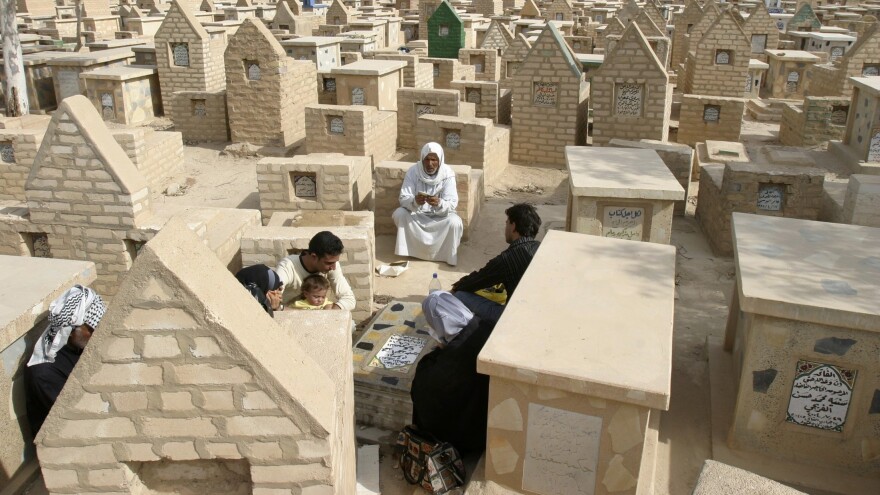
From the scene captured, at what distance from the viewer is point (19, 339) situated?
14.0 ft

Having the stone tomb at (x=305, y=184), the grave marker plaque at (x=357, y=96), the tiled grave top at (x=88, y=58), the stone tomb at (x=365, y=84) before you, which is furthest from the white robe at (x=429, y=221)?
the tiled grave top at (x=88, y=58)

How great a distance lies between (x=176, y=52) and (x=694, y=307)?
1290 cm

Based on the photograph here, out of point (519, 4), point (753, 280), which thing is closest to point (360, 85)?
point (753, 280)

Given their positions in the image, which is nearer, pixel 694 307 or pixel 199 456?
pixel 199 456

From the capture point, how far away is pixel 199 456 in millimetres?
2949

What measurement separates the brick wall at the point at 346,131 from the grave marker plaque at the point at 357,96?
1.32 metres

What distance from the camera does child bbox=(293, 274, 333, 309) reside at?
540 cm

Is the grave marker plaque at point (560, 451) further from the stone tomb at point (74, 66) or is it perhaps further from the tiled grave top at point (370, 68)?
the stone tomb at point (74, 66)

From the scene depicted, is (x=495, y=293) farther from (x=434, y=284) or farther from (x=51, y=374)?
(x=51, y=374)

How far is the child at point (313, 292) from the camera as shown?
17.7 ft

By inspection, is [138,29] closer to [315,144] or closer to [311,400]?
[315,144]

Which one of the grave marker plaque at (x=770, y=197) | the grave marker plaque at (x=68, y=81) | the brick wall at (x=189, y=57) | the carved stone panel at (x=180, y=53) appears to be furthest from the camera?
the grave marker plaque at (x=68, y=81)

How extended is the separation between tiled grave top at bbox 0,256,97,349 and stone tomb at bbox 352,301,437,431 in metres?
2.07

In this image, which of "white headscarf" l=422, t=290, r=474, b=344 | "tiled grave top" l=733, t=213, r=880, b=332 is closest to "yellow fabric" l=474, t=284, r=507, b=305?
"white headscarf" l=422, t=290, r=474, b=344
